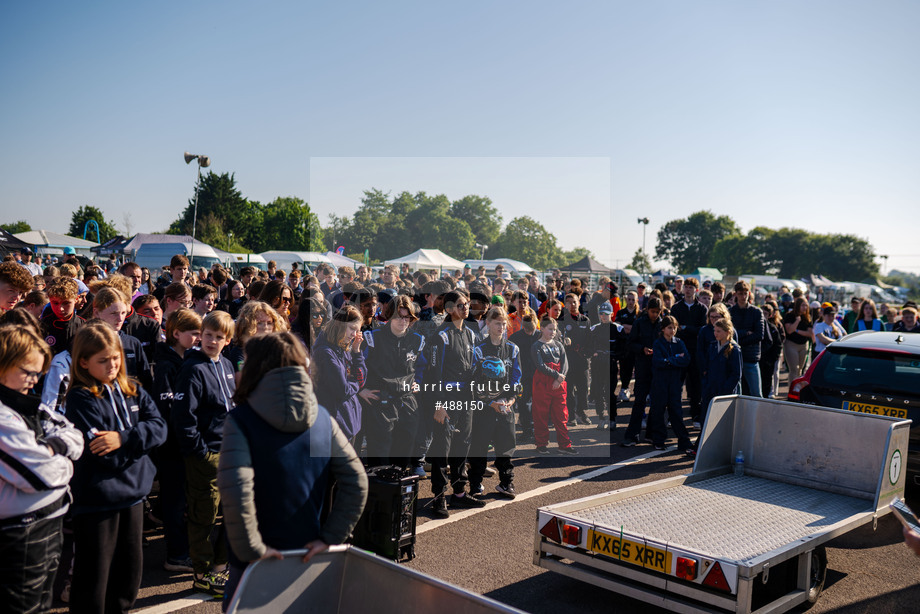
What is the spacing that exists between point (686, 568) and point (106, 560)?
10.6 feet

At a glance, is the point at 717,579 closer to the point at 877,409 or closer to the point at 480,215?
the point at 877,409

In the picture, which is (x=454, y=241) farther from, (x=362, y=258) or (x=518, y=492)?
(x=518, y=492)

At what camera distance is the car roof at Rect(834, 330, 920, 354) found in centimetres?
690

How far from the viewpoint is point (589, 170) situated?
7.57m

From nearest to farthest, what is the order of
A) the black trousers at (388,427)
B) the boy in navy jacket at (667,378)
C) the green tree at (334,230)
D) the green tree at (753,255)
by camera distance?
the black trousers at (388,427), the green tree at (334,230), the boy in navy jacket at (667,378), the green tree at (753,255)

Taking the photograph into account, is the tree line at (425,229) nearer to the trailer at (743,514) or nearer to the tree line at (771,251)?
the trailer at (743,514)

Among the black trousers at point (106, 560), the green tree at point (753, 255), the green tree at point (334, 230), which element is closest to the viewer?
the black trousers at point (106, 560)

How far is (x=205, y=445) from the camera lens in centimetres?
438

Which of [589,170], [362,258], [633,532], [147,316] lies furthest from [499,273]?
[633,532]

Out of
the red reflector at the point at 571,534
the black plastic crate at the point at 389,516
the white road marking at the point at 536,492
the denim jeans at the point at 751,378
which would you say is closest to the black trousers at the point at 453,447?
the white road marking at the point at 536,492

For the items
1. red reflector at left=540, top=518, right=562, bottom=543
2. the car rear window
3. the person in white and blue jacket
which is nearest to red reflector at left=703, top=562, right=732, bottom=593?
red reflector at left=540, top=518, right=562, bottom=543

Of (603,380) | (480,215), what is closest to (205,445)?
(480,215)

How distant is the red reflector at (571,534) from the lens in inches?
174

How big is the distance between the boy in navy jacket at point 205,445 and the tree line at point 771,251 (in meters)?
117
